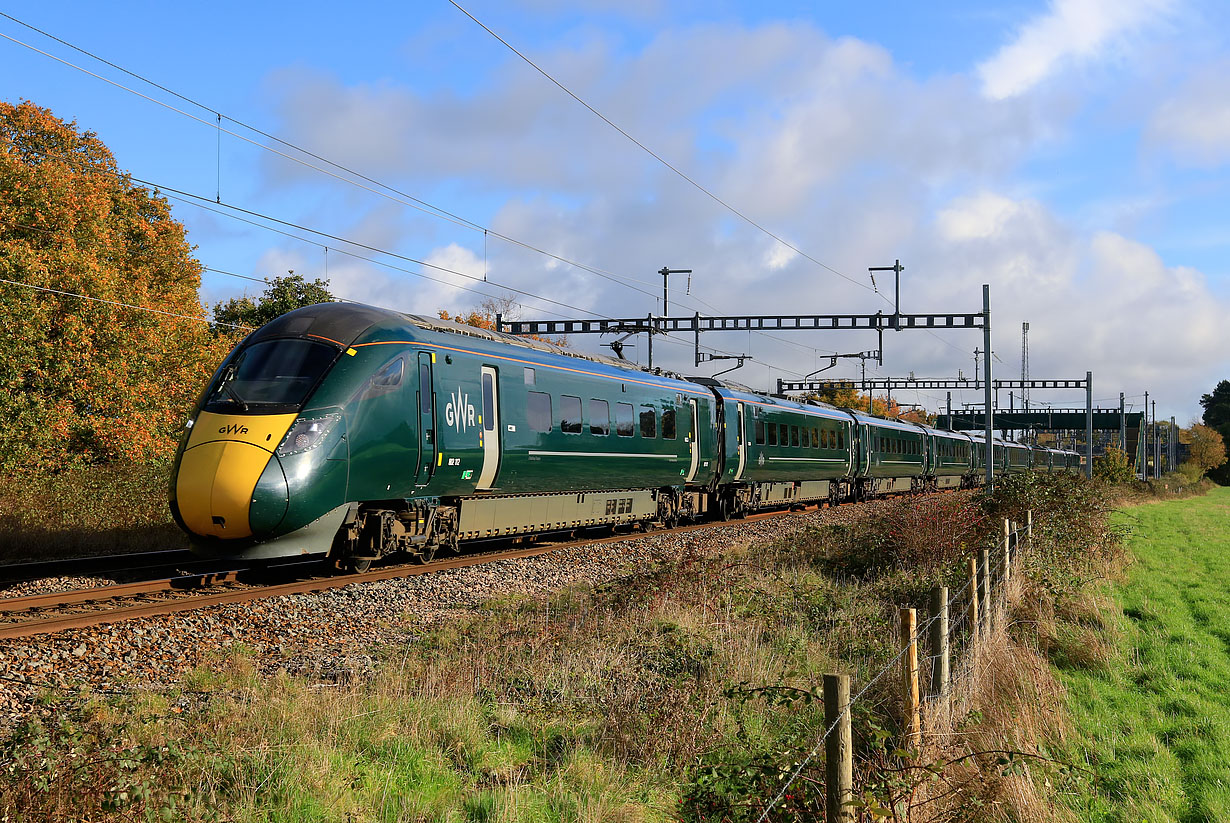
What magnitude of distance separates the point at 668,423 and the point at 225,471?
1112 cm

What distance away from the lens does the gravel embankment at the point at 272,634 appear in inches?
304

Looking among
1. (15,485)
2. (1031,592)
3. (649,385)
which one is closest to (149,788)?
(1031,592)

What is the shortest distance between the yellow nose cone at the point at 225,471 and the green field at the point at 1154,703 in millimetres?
8746

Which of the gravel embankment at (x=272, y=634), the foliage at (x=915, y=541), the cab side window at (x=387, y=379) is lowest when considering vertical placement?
the gravel embankment at (x=272, y=634)

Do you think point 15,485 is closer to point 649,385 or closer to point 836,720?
point 649,385

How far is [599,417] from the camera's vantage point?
56.3 feet

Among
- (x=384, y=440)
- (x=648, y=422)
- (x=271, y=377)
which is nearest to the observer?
(x=271, y=377)

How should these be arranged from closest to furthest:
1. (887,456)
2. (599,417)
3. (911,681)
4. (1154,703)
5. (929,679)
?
(911,681) < (929,679) < (1154,703) < (599,417) < (887,456)

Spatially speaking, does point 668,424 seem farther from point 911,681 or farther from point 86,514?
point 911,681

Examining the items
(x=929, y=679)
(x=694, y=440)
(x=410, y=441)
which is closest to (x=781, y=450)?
(x=694, y=440)

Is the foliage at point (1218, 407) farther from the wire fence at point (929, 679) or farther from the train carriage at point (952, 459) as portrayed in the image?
the wire fence at point (929, 679)

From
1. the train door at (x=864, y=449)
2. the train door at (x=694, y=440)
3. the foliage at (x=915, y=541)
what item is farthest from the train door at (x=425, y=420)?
the train door at (x=864, y=449)

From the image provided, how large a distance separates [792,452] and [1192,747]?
70.0 feet

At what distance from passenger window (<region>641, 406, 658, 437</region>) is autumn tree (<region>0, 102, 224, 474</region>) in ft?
46.1
